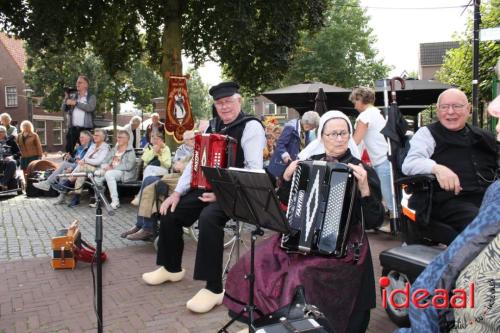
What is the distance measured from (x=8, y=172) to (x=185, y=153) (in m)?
6.28

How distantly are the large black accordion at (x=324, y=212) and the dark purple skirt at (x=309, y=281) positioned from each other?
82 mm

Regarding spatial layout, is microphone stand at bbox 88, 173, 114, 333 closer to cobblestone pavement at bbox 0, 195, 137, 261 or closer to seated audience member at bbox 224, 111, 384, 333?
seated audience member at bbox 224, 111, 384, 333

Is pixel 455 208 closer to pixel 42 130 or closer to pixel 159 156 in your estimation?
pixel 159 156

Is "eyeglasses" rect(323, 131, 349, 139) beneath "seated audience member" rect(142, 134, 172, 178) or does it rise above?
above

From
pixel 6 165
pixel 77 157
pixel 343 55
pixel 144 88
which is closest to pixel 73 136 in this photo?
pixel 77 157

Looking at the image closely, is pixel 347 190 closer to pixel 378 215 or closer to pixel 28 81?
pixel 378 215

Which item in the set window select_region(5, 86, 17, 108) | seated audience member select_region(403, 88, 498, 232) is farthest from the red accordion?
window select_region(5, 86, 17, 108)

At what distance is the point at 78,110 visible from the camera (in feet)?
33.0

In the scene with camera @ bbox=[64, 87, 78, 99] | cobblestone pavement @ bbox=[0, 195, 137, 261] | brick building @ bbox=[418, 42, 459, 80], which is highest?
brick building @ bbox=[418, 42, 459, 80]

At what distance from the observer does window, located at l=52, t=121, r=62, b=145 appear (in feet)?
137

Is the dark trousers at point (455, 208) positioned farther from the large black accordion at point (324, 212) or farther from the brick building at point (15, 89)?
the brick building at point (15, 89)

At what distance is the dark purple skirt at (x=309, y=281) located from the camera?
2848 millimetres

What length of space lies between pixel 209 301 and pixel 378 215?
1623 millimetres

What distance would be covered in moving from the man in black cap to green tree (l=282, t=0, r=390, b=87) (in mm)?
25406
